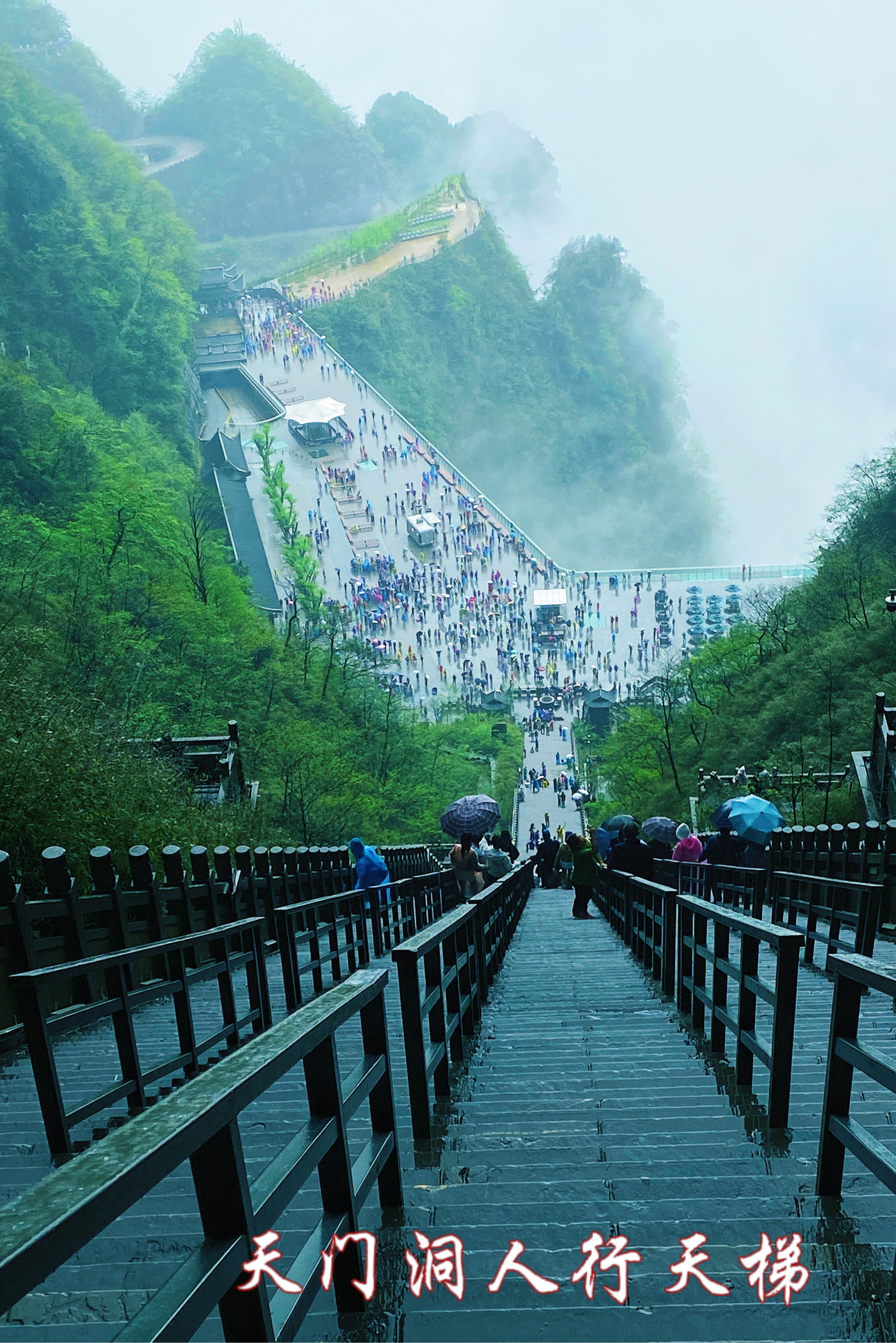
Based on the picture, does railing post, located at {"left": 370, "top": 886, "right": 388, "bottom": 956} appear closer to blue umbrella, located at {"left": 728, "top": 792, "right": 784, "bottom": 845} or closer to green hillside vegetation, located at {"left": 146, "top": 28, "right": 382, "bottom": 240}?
blue umbrella, located at {"left": 728, "top": 792, "right": 784, "bottom": 845}

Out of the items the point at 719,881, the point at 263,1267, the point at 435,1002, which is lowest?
the point at 719,881

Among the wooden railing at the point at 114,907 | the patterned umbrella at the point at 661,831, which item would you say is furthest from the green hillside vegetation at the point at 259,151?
the wooden railing at the point at 114,907

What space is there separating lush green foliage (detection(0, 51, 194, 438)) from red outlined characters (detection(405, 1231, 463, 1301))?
7559 centimetres

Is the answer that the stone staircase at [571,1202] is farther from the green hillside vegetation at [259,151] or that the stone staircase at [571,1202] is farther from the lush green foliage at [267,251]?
the green hillside vegetation at [259,151]

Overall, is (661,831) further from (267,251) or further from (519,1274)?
(267,251)

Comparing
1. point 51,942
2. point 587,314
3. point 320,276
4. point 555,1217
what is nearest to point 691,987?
point 555,1217

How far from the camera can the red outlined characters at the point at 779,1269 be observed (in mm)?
2447

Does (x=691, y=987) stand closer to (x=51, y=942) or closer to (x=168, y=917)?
(x=51, y=942)

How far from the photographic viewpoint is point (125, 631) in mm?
32906

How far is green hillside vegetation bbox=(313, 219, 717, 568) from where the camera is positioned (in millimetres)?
126500

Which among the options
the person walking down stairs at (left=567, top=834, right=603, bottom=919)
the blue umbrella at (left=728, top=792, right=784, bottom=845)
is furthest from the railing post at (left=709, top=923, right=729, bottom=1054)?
the blue umbrella at (left=728, top=792, right=784, bottom=845)

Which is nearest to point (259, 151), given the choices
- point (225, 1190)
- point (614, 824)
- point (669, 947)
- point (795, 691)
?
point (795, 691)

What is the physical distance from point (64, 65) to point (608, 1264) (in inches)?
6530

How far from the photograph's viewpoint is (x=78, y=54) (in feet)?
457
